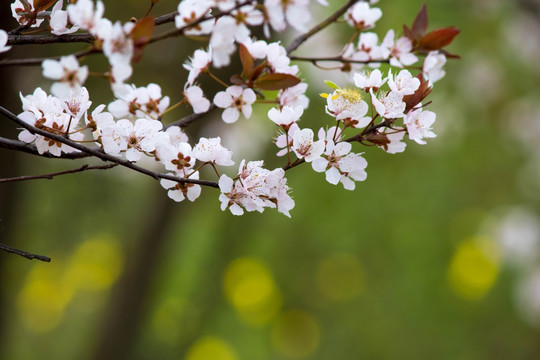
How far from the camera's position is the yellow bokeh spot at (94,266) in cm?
340

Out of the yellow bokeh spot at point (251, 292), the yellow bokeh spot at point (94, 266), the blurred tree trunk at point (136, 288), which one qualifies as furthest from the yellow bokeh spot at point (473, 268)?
the yellow bokeh spot at point (94, 266)

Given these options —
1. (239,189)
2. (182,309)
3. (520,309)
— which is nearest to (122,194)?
(182,309)

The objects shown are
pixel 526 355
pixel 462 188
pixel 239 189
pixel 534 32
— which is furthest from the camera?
pixel 462 188

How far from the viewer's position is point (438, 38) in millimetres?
727

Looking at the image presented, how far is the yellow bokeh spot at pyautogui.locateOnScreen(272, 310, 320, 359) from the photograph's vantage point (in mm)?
3021

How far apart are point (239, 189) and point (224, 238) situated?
209 centimetres

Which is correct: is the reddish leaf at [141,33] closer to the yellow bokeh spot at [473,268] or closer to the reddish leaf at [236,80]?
the reddish leaf at [236,80]

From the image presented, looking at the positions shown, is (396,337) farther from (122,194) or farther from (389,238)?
(122,194)

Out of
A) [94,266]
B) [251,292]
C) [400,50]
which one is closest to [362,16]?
[400,50]

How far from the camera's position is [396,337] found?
2879 mm

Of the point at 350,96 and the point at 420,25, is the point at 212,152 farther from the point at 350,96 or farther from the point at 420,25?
the point at 420,25

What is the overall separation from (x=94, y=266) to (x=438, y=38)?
300 cm

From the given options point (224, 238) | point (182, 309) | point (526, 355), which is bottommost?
point (526, 355)

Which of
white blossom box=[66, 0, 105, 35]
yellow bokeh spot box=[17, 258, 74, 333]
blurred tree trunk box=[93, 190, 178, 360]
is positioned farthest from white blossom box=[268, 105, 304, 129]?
yellow bokeh spot box=[17, 258, 74, 333]
